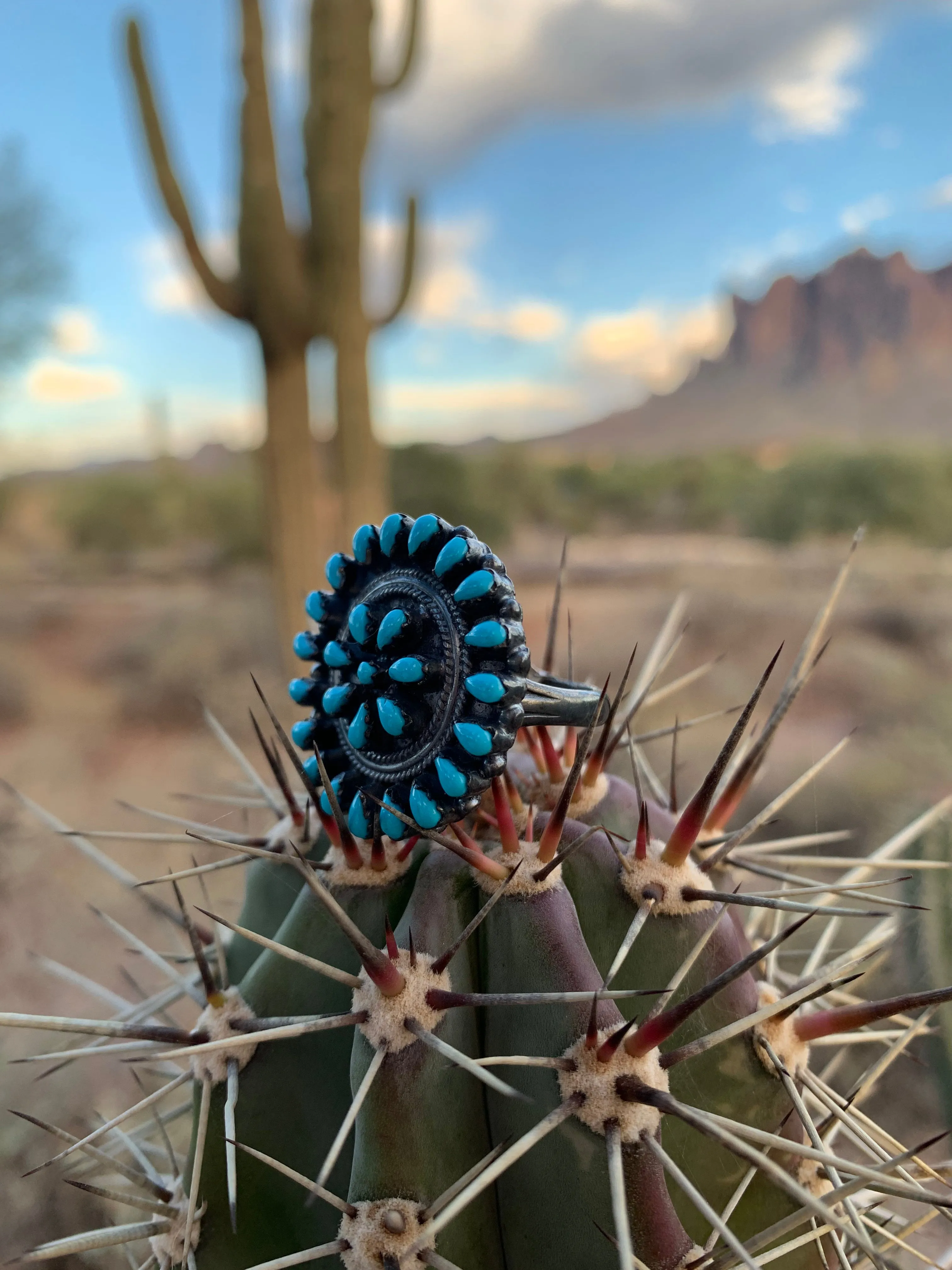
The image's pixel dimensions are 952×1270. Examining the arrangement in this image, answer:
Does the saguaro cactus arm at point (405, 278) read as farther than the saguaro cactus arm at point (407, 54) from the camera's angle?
Yes

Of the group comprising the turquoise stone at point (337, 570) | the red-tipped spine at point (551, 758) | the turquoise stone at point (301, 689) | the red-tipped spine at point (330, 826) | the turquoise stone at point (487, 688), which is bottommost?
the red-tipped spine at point (330, 826)

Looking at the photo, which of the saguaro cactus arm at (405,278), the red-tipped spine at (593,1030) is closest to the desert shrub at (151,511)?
the saguaro cactus arm at (405,278)

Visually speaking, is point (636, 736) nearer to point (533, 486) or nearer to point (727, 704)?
point (727, 704)

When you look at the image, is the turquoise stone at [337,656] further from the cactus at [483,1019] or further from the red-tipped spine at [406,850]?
the red-tipped spine at [406,850]

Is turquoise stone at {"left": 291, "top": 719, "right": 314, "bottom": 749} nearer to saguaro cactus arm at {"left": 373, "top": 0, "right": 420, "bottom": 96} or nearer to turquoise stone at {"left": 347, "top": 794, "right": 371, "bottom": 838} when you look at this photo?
turquoise stone at {"left": 347, "top": 794, "right": 371, "bottom": 838}

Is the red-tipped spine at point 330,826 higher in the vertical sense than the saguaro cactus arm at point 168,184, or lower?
lower

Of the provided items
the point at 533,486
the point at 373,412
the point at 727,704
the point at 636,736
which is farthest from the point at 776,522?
the point at 636,736

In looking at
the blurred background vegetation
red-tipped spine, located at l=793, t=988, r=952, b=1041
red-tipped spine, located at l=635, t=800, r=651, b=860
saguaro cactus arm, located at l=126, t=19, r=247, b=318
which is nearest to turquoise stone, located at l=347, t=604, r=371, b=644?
red-tipped spine, located at l=635, t=800, r=651, b=860

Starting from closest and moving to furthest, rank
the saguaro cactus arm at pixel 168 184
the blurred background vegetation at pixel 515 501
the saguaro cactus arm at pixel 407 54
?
the saguaro cactus arm at pixel 168 184
the saguaro cactus arm at pixel 407 54
the blurred background vegetation at pixel 515 501

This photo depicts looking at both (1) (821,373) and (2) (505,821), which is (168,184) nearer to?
(2) (505,821)
